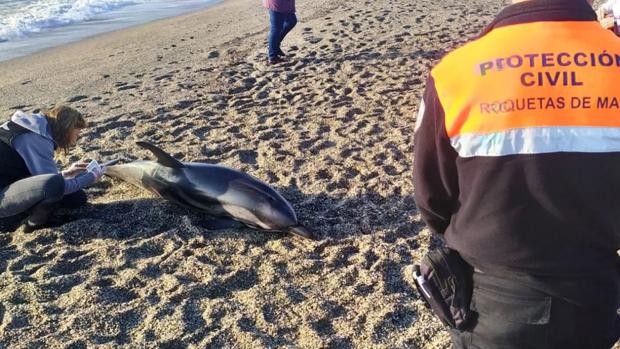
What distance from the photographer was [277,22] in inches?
380

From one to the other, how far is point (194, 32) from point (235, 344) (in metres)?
10.3

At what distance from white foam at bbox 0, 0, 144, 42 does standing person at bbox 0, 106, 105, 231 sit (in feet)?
32.5

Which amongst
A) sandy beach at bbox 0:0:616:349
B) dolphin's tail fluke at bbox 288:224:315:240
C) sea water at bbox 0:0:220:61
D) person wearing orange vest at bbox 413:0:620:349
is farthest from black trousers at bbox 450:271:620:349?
sea water at bbox 0:0:220:61

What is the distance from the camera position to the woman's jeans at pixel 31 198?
16.2 feet

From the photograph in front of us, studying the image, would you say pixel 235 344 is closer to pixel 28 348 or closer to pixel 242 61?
pixel 28 348

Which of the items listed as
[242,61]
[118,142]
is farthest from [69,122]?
[242,61]

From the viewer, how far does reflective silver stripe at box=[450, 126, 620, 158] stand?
1786 millimetres

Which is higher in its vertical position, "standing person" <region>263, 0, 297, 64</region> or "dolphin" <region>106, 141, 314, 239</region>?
"standing person" <region>263, 0, 297, 64</region>

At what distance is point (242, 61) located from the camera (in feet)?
32.8

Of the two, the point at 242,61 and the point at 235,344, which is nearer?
the point at 235,344

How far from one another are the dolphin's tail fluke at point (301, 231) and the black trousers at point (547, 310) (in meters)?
2.67

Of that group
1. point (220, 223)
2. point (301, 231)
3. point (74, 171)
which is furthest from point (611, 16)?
point (74, 171)

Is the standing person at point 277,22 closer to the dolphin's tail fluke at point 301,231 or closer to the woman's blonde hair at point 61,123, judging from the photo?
the woman's blonde hair at point 61,123

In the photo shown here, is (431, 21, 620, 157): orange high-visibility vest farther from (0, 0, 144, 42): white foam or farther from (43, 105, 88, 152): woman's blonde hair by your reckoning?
(0, 0, 144, 42): white foam
